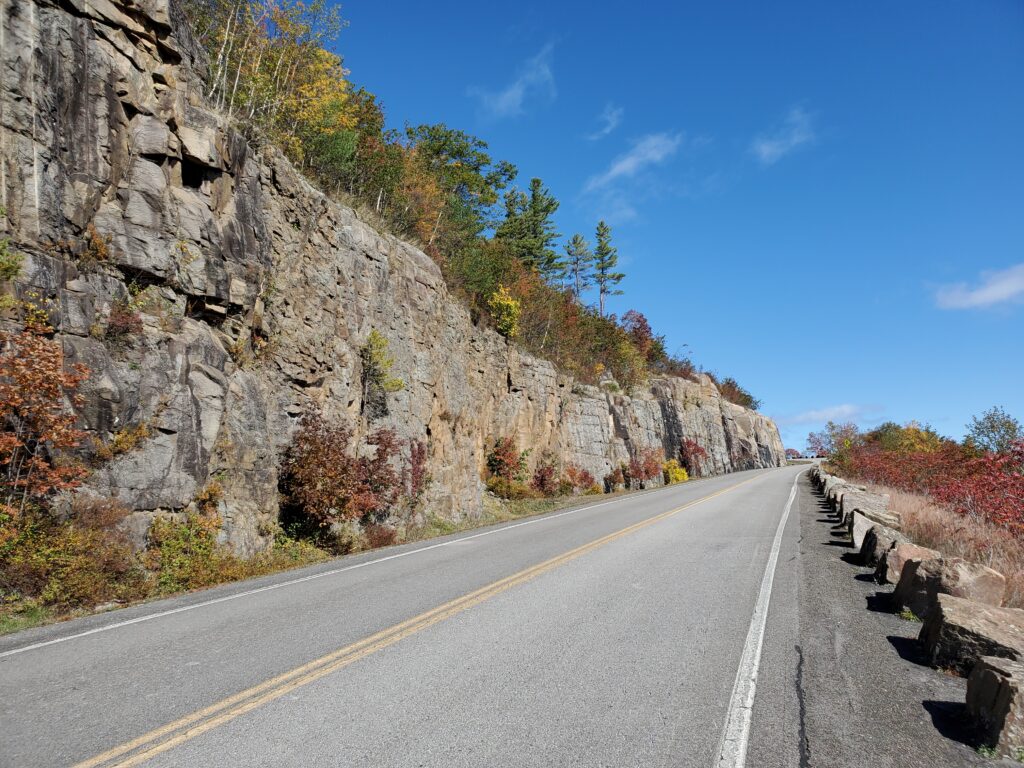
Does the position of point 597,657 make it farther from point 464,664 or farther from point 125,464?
→ point 125,464

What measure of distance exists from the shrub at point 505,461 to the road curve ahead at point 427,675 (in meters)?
17.5

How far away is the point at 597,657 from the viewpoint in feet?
18.2

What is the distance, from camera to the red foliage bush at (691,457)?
52.7m

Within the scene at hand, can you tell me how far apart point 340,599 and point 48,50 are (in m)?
11.4

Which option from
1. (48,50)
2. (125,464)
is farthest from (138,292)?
(48,50)

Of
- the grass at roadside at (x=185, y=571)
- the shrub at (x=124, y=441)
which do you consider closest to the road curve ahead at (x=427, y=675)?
the grass at roadside at (x=185, y=571)

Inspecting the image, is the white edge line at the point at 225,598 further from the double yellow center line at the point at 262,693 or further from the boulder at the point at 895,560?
the boulder at the point at 895,560

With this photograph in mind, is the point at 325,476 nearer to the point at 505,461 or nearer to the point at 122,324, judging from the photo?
the point at 122,324

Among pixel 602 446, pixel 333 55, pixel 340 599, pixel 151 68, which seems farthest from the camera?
pixel 602 446

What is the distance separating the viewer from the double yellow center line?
381 centimetres

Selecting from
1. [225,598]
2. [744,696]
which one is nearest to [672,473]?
[225,598]

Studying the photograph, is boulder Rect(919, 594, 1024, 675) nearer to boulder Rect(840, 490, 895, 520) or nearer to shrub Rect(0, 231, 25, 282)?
boulder Rect(840, 490, 895, 520)

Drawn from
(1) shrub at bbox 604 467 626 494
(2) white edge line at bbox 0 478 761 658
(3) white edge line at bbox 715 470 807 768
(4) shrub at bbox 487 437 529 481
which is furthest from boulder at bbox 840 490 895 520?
(1) shrub at bbox 604 467 626 494

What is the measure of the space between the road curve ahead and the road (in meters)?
0.02
